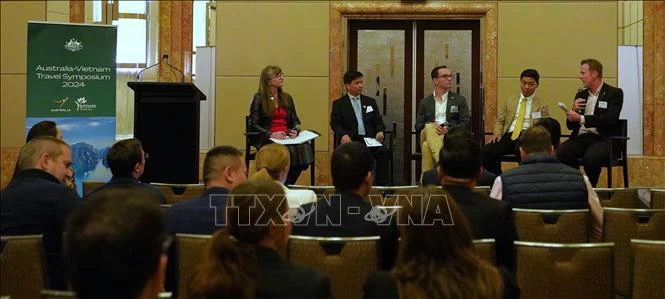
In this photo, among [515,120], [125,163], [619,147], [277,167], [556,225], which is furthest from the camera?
[515,120]

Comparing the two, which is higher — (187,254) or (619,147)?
(619,147)

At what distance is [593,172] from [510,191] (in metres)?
2.86

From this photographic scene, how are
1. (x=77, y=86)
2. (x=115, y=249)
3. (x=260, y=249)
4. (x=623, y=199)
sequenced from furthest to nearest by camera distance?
1. (x=77, y=86)
2. (x=623, y=199)
3. (x=260, y=249)
4. (x=115, y=249)

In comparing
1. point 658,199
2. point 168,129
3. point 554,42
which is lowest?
point 658,199

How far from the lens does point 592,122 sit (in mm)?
6332

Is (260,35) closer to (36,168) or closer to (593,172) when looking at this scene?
(593,172)

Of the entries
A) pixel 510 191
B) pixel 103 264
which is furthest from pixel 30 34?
pixel 103 264

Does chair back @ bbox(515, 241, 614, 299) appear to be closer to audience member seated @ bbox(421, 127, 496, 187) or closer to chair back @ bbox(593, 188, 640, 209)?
audience member seated @ bbox(421, 127, 496, 187)

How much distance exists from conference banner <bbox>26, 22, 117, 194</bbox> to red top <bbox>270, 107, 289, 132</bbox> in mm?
1665

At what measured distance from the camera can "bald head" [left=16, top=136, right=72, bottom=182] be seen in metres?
3.46

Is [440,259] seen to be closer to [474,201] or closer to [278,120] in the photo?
[474,201]

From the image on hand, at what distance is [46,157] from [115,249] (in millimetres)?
2439

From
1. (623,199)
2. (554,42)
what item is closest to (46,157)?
(623,199)

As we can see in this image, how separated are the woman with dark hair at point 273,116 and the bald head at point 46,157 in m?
3.46
